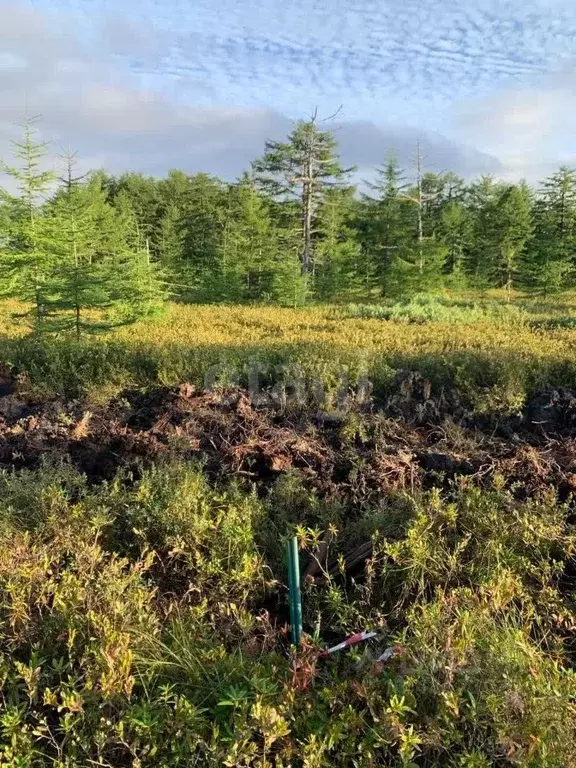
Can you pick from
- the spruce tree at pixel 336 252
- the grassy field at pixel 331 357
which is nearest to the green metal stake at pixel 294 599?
the grassy field at pixel 331 357

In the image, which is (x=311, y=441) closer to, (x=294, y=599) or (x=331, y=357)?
(x=294, y=599)

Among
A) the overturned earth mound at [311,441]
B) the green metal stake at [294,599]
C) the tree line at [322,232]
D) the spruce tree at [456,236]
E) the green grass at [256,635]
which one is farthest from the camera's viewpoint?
the spruce tree at [456,236]

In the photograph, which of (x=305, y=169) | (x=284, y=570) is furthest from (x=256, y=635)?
(x=305, y=169)

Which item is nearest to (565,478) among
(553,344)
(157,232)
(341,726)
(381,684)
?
(381,684)

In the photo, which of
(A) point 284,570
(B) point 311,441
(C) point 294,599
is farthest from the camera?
(B) point 311,441

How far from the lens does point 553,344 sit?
8.53 metres

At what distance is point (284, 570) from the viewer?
11.4ft

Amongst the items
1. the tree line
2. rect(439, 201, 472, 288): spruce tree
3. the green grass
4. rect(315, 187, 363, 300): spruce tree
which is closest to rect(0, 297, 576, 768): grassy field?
the green grass

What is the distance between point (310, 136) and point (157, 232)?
11946 millimetres

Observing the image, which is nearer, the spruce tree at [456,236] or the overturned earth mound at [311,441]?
the overturned earth mound at [311,441]

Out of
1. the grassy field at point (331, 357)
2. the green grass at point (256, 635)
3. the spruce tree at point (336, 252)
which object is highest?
the spruce tree at point (336, 252)

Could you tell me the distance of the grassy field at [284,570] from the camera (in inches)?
87.4

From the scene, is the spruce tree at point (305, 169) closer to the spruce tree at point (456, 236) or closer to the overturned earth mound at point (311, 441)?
the spruce tree at point (456, 236)

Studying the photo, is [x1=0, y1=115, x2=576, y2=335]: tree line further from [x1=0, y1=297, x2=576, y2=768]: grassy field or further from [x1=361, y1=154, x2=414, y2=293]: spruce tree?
[x1=0, y1=297, x2=576, y2=768]: grassy field
